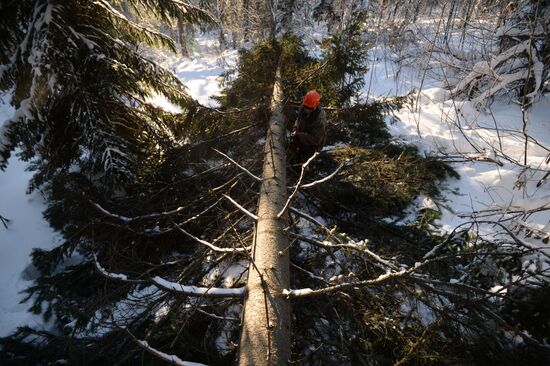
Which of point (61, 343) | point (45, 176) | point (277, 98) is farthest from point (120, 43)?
point (61, 343)

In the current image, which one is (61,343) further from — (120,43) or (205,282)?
(120,43)

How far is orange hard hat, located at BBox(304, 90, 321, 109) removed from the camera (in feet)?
17.3

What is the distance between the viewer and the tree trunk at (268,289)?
1974mm

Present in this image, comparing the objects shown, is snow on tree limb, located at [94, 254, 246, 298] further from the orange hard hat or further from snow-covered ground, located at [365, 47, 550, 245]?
the orange hard hat

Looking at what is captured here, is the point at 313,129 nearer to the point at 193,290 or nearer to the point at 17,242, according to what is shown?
the point at 193,290

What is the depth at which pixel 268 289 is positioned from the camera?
2352 millimetres

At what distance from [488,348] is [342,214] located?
2668 mm

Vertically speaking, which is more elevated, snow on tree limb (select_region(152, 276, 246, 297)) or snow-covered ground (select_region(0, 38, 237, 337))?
snow-covered ground (select_region(0, 38, 237, 337))

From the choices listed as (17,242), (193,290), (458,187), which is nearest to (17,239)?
(17,242)

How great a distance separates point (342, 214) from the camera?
4.90 metres

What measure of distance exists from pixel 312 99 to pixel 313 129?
1.59 feet

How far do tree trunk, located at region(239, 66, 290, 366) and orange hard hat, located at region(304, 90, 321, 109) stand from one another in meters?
1.81

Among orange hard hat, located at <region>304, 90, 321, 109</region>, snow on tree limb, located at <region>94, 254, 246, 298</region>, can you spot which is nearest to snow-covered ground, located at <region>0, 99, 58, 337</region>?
snow on tree limb, located at <region>94, 254, 246, 298</region>

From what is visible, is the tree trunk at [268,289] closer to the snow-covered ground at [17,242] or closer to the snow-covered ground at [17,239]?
the snow-covered ground at [17,239]
